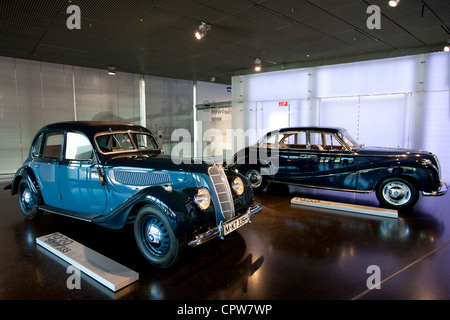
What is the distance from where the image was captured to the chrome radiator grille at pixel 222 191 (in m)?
3.28

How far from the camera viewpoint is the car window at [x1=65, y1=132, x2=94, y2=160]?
153 inches

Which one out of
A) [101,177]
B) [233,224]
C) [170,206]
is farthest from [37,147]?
[233,224]

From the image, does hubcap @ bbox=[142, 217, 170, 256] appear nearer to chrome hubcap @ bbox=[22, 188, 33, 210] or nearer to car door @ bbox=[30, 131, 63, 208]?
car door @ bbox=[30, 131, 63, 208]

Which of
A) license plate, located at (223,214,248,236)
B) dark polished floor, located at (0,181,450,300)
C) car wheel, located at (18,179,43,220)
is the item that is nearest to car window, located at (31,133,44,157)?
car wheel, located at (18,179,43,220)

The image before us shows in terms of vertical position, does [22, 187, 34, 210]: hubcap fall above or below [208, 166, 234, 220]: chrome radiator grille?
below

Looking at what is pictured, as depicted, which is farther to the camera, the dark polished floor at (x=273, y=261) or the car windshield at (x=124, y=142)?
the car windshield at (x=124, y=142)

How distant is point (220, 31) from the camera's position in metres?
6.05

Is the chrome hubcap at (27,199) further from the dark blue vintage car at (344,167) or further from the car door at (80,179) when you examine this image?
the dark blue vintage car at (344,167)

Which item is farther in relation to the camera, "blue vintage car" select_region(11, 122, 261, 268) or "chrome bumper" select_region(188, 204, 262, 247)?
"blue vintage car" select_region(11, 122, 261, 268)

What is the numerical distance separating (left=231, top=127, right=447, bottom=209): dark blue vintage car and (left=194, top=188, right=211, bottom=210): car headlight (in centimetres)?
344

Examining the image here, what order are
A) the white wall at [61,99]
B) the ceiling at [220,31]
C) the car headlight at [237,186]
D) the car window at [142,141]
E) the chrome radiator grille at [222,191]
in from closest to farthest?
the chrome radiator grille at [222,191] → the car headlight at [237,186] → the car window at [142,141] → the ceiling at [220,31] → the white wall at [61,99]

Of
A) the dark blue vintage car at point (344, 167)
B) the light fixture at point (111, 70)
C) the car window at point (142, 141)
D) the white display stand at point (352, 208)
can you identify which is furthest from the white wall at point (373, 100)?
the car window at point (142, 141)

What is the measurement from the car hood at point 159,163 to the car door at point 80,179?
31 cm
